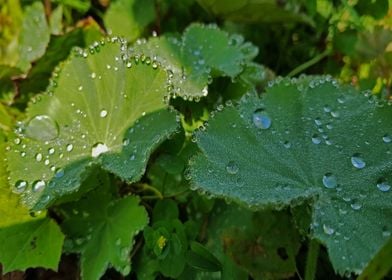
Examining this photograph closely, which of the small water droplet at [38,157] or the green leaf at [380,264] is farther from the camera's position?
the small water droplet at [38,157]

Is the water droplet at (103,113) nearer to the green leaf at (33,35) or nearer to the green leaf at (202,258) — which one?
the green leaf at (202,258)

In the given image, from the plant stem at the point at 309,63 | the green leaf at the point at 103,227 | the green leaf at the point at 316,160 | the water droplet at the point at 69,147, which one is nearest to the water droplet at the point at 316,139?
the green leaf at the point at 316,160

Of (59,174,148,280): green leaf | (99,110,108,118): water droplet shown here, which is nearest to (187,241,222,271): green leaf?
(59,174,148,280): green leaf

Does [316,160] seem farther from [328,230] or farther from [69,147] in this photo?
[69,147]

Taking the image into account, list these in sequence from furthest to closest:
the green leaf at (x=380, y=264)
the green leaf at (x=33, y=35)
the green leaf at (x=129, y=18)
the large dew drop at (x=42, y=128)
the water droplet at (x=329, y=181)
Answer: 1. the green leaf at (x=129, y=18)
2. the green leaf at (x=33, y=35)
3. the large dew drop at (x=42, y=128)
4. the water droplet at (x=329, y=181)
5. the green leaf at (x=380, y=264)

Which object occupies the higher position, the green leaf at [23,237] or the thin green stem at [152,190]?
the green leaf at [23,237]

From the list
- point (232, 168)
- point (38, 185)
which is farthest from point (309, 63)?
point (38, 185)
